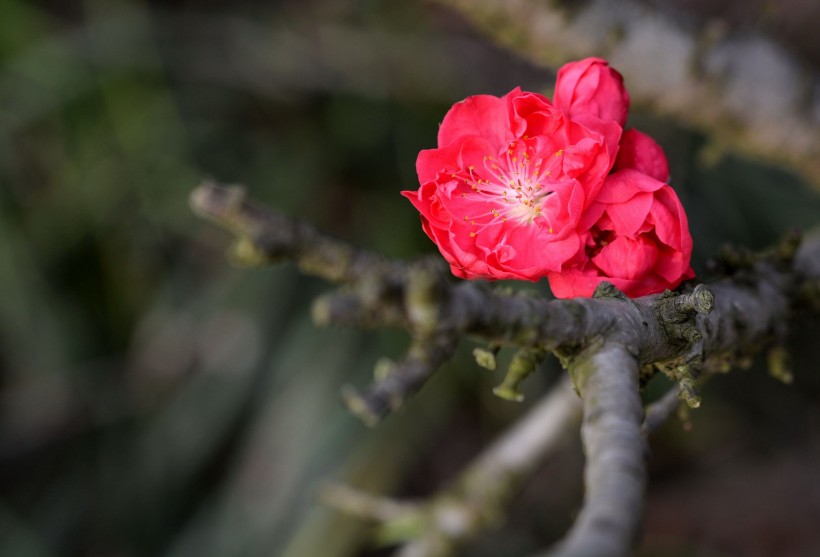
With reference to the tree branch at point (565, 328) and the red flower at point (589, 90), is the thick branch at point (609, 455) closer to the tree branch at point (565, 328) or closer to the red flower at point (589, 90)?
the tree branch at point (565, 328)

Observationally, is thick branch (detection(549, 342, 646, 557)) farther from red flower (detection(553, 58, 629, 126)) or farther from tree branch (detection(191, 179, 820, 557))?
red flower (detection(553, 58, 629, 126))

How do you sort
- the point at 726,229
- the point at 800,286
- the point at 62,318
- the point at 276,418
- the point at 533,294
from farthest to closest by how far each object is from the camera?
the point at 62,318
the point at 276,418
the point at 726,229
the point at 800,286
the point at 533,294

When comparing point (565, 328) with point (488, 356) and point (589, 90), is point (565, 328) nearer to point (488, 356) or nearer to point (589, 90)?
point (488, 356)

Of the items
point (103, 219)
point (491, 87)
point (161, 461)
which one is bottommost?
point (161, 461)

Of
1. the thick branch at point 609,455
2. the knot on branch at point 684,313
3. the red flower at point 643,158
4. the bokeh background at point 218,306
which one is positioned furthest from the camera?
the bokeh background at point 218,306

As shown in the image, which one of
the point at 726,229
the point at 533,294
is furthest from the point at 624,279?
the point at 726,229

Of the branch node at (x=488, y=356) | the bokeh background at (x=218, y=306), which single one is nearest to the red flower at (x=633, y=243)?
the branch node at (x=488, y=356)

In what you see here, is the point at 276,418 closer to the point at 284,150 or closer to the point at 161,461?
the point at 161,461
